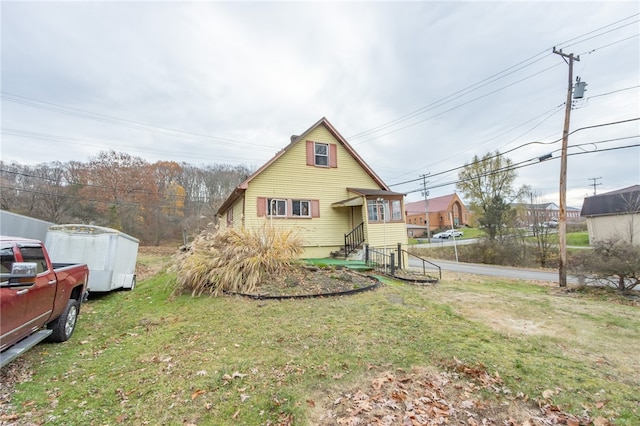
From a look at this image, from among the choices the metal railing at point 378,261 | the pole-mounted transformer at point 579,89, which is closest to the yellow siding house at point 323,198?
the metal railing at point 378,261

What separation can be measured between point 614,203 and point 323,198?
30.6 metres

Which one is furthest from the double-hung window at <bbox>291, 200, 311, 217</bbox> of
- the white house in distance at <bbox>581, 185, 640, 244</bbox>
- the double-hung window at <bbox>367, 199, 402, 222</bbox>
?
the white house in distance at <bbox>581, 185, 640, 244</bbox>

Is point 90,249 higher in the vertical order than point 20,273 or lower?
higher

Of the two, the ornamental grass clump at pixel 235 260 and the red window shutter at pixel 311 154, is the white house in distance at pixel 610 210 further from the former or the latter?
the ornamental grass clump at pixel 235 260

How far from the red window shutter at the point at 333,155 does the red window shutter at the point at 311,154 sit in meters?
1.00

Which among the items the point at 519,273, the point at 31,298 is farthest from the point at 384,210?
the point at 31,298

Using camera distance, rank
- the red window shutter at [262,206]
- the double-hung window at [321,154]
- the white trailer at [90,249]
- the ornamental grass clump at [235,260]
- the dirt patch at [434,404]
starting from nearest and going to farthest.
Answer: the dirt patch at [434,404]
the ornamental grass clump at [235,260]
the white trailer at [90,249]
the red window shutter at [262,206]
the double-hung window at [321,154]

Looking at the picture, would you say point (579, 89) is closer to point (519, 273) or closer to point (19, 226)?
point (519, 273)

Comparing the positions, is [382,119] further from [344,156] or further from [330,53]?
[330,53]

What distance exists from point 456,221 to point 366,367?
6364cm

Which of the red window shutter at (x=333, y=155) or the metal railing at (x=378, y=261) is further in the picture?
the red window shutter at (x=333, y=155)

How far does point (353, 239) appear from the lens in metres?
15.4

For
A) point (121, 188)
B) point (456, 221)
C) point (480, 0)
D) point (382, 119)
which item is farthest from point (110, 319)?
point (456, 221)

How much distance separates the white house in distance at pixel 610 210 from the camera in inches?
953
